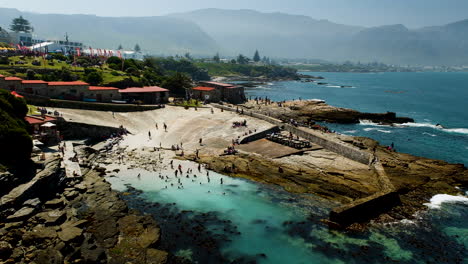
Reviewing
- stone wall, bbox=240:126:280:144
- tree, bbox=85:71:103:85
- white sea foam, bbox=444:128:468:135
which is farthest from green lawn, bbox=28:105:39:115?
white sea foam, bbox=444:128:468:135

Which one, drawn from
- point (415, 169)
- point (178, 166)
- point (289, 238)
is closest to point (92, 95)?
point (178, 166)

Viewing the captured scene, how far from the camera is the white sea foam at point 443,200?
3078 cm

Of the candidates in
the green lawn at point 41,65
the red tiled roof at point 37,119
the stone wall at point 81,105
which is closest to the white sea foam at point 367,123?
the stone wall at point 81,105

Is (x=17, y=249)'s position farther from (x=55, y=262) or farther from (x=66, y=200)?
(x=66, y=200)

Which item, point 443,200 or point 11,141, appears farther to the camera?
point 443,200

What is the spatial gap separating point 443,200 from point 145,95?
50778 mm

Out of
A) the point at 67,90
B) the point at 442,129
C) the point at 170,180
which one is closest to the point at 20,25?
the point at 67,90

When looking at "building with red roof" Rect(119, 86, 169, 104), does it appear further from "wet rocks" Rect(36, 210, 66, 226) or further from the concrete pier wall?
"wet rocks" Rect(36, 210, 66, 226)

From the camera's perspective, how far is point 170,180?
35188 millimetres

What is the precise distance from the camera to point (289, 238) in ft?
82.2

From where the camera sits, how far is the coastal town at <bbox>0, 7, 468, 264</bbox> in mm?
23453

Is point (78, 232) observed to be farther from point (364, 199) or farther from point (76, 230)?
point (364, 199)

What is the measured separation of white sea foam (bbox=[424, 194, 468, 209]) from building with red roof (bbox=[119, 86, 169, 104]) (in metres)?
48.9

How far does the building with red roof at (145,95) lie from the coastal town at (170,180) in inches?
60.8
